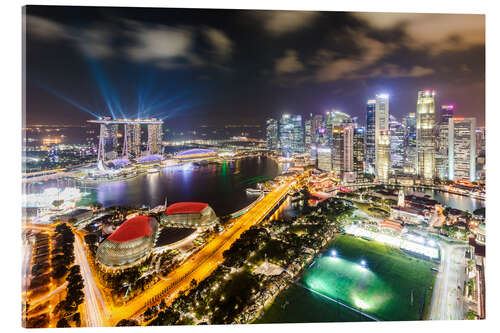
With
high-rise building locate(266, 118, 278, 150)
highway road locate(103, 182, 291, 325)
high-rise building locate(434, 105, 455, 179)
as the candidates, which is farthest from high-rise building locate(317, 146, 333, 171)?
high-rise building locate(266, 118, 278, 150)

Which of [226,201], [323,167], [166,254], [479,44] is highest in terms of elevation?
[479,44]

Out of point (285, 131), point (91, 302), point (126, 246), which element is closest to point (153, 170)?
point (126, 246)

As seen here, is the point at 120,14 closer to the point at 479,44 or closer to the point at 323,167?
the point at 479,44

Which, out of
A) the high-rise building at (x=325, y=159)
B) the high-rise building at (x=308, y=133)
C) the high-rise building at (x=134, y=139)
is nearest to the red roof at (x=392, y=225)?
the high-rise building at (x=325, y=159)

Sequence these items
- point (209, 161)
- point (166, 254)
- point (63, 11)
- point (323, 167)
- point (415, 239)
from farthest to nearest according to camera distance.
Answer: point (323, 167) < point (209, 161) < point (415, 239) < point (166, 254) < point (63, 11)

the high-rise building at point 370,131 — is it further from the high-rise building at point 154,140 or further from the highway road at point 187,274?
the high-rise building at point 154,140

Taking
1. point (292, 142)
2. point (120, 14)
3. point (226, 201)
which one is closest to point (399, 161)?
point (292, 142)

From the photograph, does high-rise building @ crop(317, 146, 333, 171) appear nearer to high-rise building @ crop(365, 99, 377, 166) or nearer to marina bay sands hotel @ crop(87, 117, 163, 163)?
high-rise building @ crop(365, 99, 377, 166)
